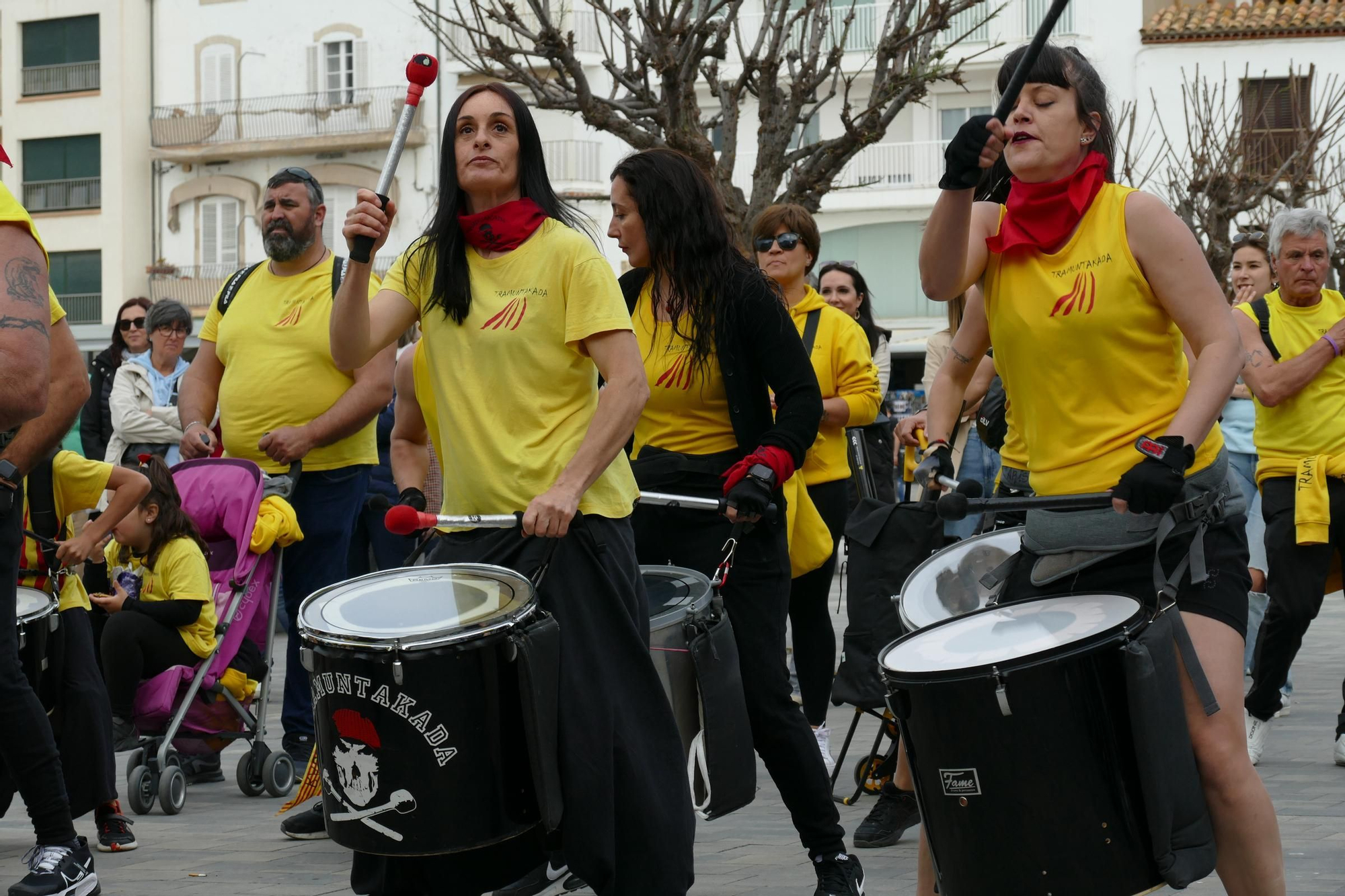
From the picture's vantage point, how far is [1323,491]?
729cm

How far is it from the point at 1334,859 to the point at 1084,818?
7.79ft

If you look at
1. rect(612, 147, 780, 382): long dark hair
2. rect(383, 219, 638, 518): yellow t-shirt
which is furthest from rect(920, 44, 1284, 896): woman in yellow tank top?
rect(612, 147, 780, 382): long dark hair

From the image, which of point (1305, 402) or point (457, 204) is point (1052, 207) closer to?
point (457, 204)

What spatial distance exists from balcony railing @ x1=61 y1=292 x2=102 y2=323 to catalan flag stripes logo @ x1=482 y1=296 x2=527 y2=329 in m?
42.3

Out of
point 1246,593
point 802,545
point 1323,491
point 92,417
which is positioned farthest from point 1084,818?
point 92,417

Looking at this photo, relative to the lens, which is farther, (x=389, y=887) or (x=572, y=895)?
(x=572, y=895)

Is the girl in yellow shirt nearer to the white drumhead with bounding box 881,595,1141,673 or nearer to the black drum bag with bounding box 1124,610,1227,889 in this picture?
the white drumhead with bounding box 881,595,1141,673

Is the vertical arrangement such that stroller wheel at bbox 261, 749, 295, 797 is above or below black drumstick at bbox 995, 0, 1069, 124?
below

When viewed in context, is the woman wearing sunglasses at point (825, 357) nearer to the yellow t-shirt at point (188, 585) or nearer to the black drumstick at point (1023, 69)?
the yellow t-shirt at point (188, 585)

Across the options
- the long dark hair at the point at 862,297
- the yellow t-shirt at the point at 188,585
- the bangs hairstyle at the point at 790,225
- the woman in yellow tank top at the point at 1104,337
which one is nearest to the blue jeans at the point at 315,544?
the yellow t-shirt at the point at 188,585

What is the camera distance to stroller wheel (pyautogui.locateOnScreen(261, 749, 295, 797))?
6883mm

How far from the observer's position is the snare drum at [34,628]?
5.51 meters

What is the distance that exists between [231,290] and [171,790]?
193 cm

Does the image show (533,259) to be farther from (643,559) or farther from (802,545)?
(802,545)
